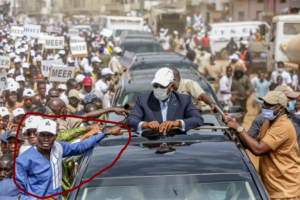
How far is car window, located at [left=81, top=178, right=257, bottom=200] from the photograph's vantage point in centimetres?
375

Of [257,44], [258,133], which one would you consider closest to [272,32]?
[257,44]

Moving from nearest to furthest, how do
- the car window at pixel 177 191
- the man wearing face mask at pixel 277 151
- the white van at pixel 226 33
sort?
1. the car window at pixel 177 191
2. the man wearing face mask at pixel 277 151
3. the white van at pixel 226 33

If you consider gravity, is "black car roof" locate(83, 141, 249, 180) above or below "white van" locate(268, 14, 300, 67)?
above

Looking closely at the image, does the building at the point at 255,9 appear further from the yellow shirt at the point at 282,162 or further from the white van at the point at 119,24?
the yellow shirt at the point at 282,162

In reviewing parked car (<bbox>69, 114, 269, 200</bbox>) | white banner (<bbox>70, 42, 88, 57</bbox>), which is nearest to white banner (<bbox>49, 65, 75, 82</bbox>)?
white banner (<bbox>70, 42, 88, 57</bbox>)

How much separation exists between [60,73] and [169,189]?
8.47 metres

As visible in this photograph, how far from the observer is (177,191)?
3.75 m

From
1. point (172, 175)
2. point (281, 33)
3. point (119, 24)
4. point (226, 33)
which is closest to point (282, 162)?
point (172, 175)

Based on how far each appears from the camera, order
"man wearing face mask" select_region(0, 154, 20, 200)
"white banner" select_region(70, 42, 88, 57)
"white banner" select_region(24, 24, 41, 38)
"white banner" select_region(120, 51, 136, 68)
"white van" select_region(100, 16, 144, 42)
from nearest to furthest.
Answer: "man wearing face mask" select_region(0, 154, 20, 200)
"white banner" select_region(120, 51, 136, 68)
"white banner" select_region(70, 42, 88, 57)
"white banner" select_region(24, 24, 41, 38)
"white van" select_region(100, 16, 144, 42)

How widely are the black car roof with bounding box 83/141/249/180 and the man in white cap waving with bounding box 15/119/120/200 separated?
0.35 m

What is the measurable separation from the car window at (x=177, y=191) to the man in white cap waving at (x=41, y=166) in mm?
686

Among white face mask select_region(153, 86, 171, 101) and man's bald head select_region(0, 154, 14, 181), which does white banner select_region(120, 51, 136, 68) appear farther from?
white face mask select_region(153, 86, 171, 101)

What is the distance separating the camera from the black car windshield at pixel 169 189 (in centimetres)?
375

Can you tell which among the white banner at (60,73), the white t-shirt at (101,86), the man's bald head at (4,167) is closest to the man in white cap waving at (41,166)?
the man's bald head at (4,167)
